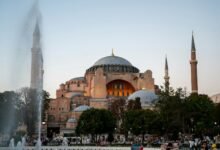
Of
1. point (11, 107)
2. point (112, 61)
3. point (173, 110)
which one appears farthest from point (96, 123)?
point (112, 61)

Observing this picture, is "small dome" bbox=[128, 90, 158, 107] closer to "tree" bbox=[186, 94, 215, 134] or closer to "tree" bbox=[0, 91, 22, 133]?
"tree" bbox=[186, 94, 215, 134]

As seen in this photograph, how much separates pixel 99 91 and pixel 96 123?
42.1 metres

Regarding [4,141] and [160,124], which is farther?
[160,124]

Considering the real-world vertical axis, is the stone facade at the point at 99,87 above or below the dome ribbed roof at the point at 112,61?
below

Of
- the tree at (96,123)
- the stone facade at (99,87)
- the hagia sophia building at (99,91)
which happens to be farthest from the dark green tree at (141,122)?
the stone facade at (99,87)

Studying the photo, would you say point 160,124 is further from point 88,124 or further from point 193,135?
point 88,124

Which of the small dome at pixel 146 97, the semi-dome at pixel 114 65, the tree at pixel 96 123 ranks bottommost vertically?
the tree at pixel 96 123

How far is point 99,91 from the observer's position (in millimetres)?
98562

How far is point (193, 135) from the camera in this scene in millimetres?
53562

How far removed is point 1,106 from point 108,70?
5900 centimetres

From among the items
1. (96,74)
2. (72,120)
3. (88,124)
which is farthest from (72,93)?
(88,124)

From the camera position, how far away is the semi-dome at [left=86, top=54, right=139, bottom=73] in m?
108

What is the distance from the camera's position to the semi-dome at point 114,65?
108188mm

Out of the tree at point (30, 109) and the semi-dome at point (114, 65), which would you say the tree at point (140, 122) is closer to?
the tree at point (30, 109)
